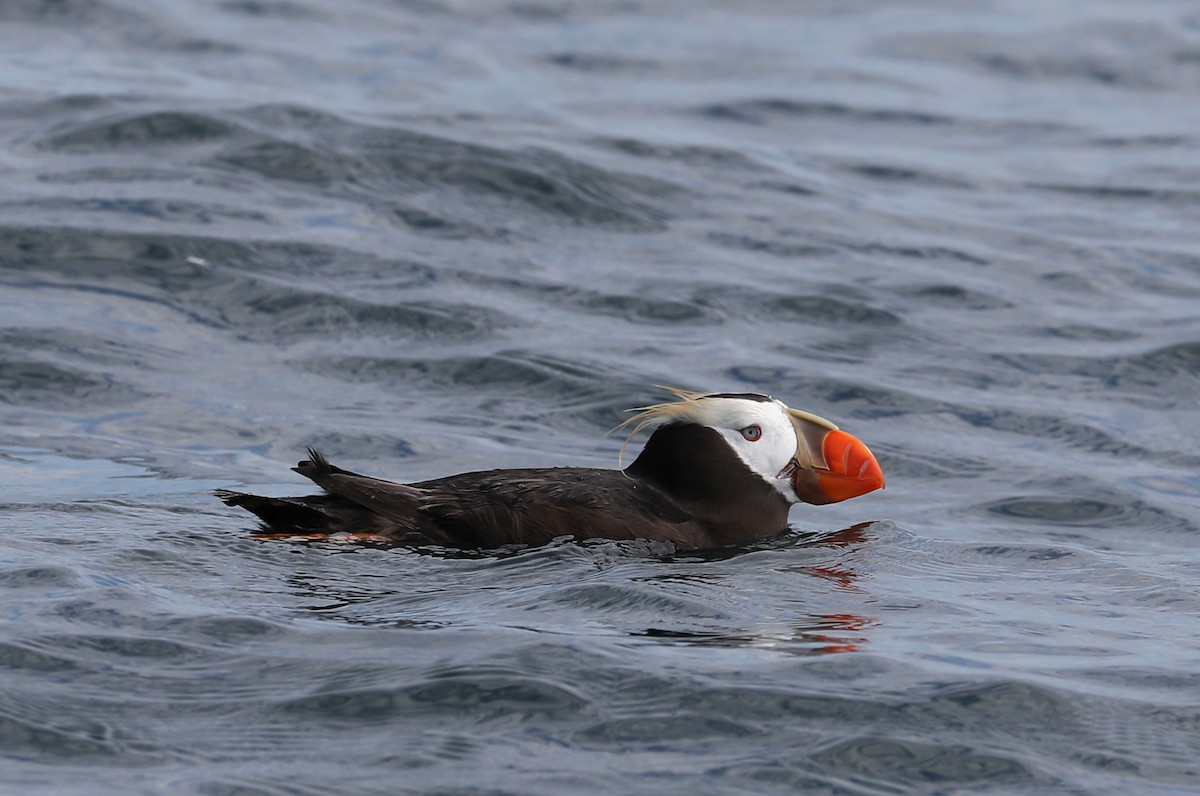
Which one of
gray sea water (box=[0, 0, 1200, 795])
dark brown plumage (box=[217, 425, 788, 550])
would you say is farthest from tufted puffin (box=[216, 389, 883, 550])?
gray sea water (box=[0, 0, 1200, 795])

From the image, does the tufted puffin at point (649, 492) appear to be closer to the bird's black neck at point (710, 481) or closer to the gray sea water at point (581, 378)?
the bird's black neck at point (710, 481)

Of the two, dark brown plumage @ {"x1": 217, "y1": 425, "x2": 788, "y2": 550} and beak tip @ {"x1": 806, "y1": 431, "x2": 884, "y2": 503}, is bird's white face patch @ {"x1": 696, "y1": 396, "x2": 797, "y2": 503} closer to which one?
beak tip @ {"x1": 806, "y1": 431, "x2": 884, "y2": 503}

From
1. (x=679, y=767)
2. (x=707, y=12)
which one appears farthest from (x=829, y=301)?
(x=707, y=12)

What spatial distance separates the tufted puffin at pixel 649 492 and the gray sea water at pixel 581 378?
14 centimetres

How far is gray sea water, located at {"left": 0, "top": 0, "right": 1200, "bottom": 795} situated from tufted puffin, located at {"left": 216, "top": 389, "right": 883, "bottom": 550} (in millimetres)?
136

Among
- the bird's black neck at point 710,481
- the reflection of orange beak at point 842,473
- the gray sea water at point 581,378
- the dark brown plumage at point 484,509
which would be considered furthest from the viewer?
the reflection of orange beak at point 842,473

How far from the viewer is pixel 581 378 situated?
8.88 metres

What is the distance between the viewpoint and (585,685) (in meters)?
4.73

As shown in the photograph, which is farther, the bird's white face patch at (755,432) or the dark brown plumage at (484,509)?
the bird's white face patch at (755,432)

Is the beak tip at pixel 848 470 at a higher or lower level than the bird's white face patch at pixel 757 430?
lower

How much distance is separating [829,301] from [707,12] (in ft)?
33.2

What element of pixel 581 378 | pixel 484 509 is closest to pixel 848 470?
pixel 484 509

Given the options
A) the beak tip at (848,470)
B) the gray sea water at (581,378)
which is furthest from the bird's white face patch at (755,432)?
the gray sea water at (581,378)

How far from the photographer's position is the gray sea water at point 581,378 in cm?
454
